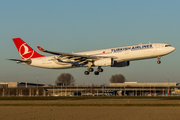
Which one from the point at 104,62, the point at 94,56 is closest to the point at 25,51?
the point at 94,56

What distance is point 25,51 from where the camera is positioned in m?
65.2

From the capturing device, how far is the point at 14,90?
117375mm

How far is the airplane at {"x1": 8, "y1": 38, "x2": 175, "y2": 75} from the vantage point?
50.1 metres

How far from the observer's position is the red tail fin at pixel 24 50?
64000 millimetres

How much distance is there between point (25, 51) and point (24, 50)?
0.45 m

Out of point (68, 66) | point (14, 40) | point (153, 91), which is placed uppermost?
point (14, 40)

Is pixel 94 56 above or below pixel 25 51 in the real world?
below

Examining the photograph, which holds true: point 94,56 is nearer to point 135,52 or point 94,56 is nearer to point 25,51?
point 135,52

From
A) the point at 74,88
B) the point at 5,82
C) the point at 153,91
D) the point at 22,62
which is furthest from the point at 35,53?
the point at 5,82

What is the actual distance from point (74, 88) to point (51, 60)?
6010 centimetres
